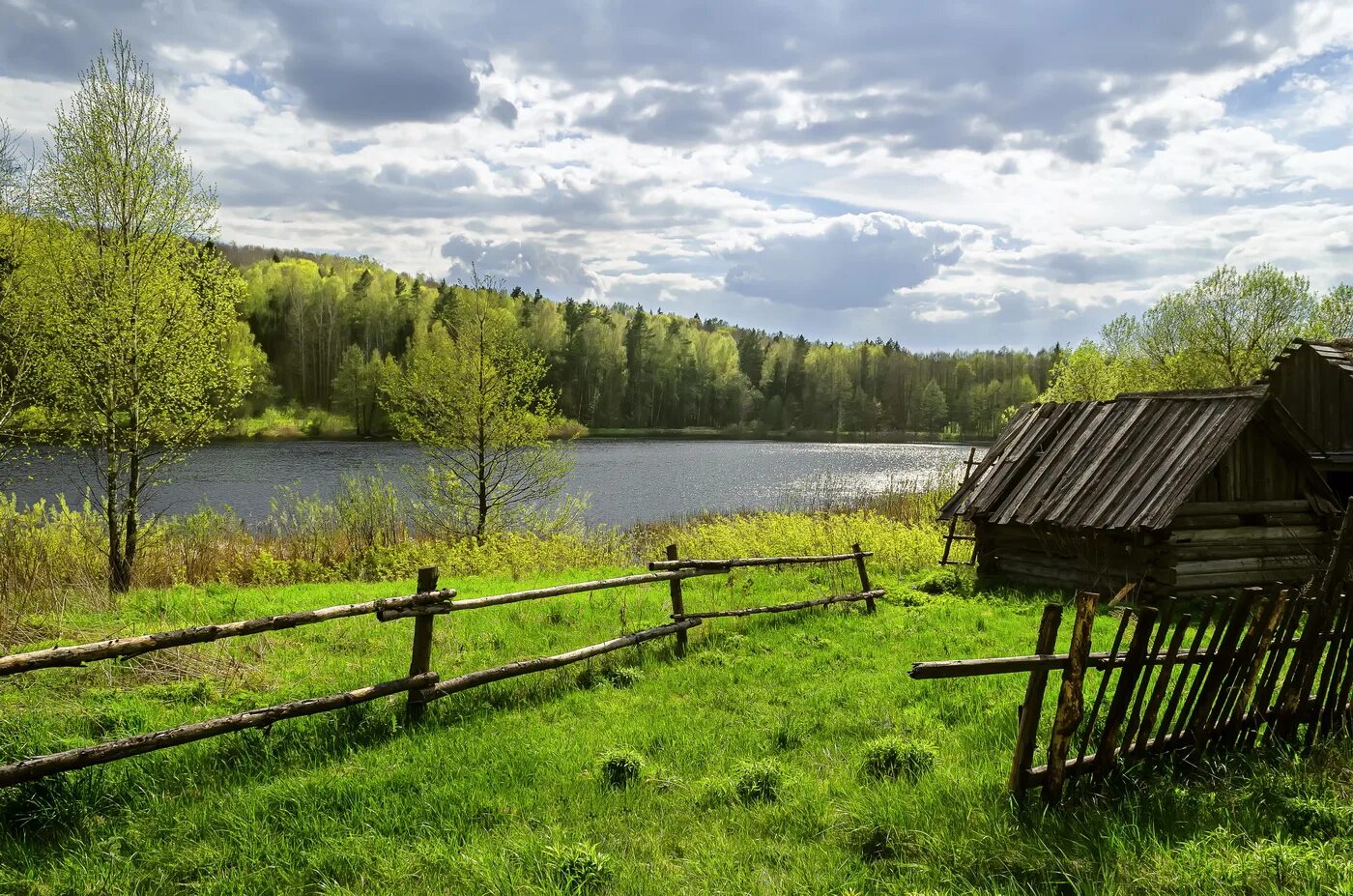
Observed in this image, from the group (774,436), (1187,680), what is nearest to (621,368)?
(774,436)

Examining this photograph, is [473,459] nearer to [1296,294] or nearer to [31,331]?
[31,331]

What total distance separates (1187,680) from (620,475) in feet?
128

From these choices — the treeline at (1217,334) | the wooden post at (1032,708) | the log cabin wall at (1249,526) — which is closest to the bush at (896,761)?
the wooden post at (1032,708)

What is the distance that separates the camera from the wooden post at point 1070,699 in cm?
457

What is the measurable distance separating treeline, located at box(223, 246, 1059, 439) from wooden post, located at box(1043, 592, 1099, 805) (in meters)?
69.6

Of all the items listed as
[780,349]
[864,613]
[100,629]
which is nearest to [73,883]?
[100,629]

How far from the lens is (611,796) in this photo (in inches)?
221

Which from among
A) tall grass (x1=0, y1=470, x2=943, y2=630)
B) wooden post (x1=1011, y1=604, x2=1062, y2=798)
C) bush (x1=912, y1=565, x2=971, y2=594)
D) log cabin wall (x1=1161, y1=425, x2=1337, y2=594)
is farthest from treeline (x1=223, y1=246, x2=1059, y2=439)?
wooden post (x1=1011, y1=604, x2=1062, y2=798)

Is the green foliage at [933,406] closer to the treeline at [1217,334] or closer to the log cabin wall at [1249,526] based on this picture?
the treeline at [1217,334]

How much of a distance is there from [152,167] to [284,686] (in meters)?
12.0

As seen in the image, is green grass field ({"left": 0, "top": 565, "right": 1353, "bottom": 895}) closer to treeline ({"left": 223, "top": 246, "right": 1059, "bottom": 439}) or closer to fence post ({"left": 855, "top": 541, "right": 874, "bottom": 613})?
fence post ({"left": 855, "top": 541, "right": 874, "bottom": 613})

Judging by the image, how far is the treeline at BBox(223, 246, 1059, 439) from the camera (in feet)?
290

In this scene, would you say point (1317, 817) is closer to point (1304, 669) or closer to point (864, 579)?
point (1304, 669)

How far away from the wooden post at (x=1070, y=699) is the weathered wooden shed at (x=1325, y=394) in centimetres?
1871
